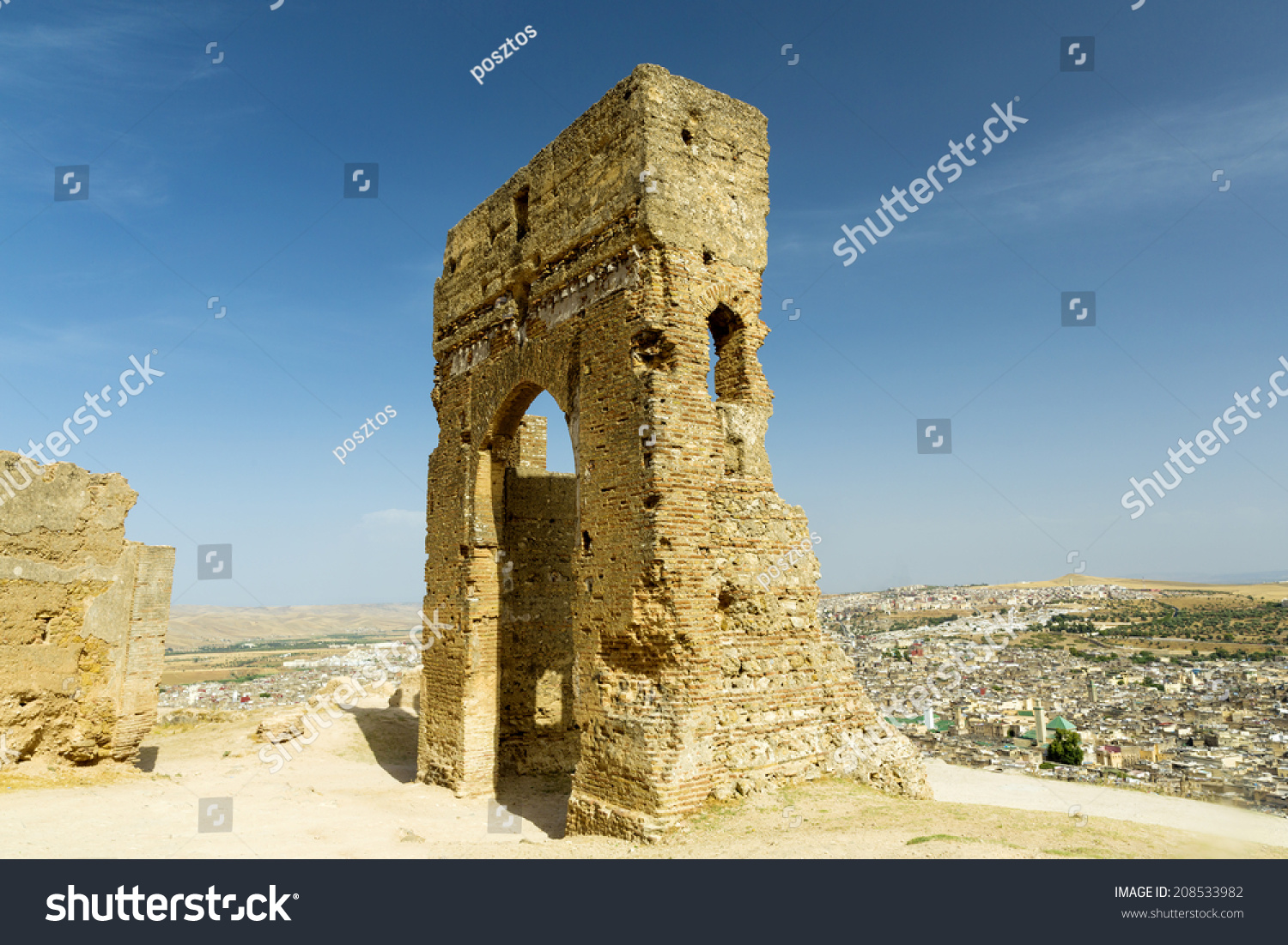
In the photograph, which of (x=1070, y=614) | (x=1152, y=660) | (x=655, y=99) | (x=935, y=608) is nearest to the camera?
(x=655, y=99)

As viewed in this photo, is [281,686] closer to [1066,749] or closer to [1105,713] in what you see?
[1066,749]

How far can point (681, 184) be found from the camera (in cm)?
812

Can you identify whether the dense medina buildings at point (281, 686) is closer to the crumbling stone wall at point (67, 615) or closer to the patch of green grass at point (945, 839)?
the crumbling stone wall at point (67, 615)

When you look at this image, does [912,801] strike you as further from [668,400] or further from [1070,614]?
[1070,614]

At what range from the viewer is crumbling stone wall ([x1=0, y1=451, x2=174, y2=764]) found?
9.37m

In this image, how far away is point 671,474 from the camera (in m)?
7.50

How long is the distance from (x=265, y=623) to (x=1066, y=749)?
145047 millimetres

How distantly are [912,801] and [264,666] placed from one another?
196 ft

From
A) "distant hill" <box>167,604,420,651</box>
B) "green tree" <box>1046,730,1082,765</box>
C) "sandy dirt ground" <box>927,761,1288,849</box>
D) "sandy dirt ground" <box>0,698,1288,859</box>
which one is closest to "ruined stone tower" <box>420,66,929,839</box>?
"sandy dirt ground" <box>0,698,1288,859</box>

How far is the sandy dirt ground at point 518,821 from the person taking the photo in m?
5.93

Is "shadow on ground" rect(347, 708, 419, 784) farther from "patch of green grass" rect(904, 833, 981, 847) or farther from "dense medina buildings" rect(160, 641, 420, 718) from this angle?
"patch of green grass" rect(904, 833, 981, 847)

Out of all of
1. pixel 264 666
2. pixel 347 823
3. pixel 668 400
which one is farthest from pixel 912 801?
pixel 264 666

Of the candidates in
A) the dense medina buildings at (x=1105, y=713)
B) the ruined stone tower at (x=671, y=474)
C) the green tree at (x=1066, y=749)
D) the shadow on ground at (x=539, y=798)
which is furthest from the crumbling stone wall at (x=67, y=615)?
the green tree at (x=1066, y=749)

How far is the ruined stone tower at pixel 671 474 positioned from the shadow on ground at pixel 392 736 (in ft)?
11.2
